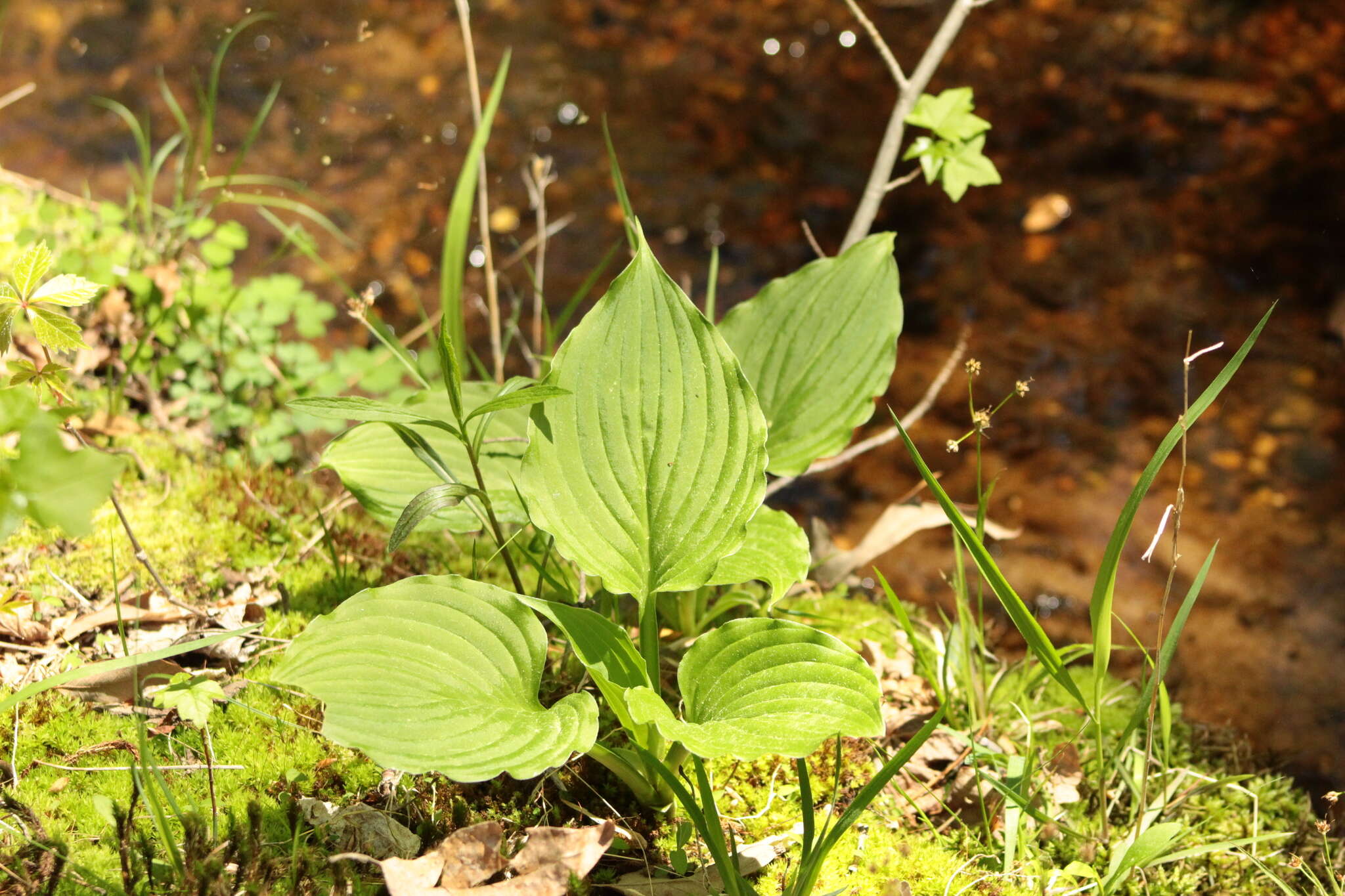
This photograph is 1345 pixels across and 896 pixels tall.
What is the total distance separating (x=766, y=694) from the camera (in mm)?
1389

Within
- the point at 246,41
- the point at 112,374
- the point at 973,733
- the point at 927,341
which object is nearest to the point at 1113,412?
the point at 927,341

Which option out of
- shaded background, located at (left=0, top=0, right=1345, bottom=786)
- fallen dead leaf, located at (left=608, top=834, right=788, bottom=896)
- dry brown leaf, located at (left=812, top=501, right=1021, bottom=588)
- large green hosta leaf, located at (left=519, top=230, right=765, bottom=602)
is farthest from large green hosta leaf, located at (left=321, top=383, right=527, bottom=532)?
shaded background, located at (left=0, top=0, right=1345, bottom=786)

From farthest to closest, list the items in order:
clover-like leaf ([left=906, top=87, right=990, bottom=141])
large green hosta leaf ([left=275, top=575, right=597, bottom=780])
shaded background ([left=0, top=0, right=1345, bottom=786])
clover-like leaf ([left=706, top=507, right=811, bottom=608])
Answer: shaded background ([left=0, top=0, right=1345, bottom=786]) → clover-like leaf ([left=906, top=87, right=990, bottom=141]) → clover-like leaf ([left=706, top=507, right=811, bottom=608]) → large green hosta leaf ([left=275, top=575, right=597, bottom=780])

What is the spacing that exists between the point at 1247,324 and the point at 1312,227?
590 mm

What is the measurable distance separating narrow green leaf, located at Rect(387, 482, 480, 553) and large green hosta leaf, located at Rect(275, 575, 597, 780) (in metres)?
0.08

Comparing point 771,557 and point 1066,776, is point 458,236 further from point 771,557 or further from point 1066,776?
point 1066,776

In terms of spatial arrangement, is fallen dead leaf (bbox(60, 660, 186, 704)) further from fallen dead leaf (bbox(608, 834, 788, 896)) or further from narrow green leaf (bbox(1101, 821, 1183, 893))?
narrow green leaf (bbox(1101, 821, 1183, 893))

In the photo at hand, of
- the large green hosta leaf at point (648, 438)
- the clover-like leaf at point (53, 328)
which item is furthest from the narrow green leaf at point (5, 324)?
the large green hosta leaf at point (648, 438)

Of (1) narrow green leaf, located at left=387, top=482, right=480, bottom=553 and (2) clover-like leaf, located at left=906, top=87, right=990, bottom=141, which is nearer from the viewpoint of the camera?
(1) narrow green leaf, located at left=387, top=482, right=480, bottom=553

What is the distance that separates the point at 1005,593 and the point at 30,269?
1.42 m

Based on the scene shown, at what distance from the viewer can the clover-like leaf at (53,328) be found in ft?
4.25

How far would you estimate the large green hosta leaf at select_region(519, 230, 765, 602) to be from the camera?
1488 mm

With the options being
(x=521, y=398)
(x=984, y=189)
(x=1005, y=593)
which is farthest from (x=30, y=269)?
(x=984, y=189)

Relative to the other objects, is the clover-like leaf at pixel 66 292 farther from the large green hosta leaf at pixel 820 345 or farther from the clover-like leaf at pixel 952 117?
the clover-like leaf at pixel 952 117
